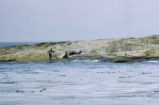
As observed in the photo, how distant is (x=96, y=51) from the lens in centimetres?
8038

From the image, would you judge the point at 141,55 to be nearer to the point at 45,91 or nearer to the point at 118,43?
the point at 118,43

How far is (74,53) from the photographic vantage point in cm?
7994

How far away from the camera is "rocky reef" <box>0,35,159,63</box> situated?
247ft

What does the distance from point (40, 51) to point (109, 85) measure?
157ft

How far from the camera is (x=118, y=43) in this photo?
84000mm

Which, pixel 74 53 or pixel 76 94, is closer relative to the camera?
pixel 76 94

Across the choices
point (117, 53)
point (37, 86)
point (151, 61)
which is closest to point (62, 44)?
point (117, 53)

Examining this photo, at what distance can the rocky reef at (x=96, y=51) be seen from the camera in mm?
75312

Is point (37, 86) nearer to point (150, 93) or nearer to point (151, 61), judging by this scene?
point (150, 93)

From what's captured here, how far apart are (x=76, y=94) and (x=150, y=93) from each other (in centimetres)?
491

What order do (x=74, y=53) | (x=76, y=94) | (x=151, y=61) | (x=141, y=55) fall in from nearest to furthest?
(x=76, y=94)
(x=151, y=61)
(x=141, y=55)
(x=74, y=53)

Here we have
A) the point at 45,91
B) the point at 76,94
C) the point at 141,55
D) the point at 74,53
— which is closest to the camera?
the point at 76,94

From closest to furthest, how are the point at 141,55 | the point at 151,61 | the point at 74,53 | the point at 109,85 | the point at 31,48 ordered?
the point at 109,85, the point at 151,61, the point at 141,55, the point at 74,53, the point at 31,48

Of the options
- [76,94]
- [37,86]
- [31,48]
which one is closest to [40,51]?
[31,48]
